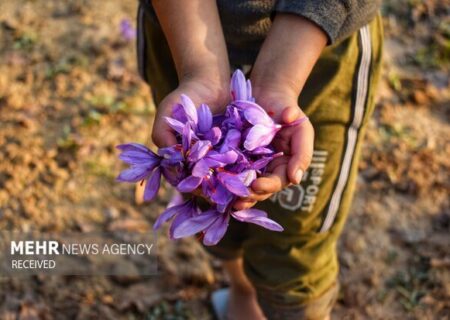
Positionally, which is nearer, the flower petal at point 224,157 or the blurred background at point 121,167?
the flower petal at point 224,157

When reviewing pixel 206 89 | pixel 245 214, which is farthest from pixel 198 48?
pixel 245 214

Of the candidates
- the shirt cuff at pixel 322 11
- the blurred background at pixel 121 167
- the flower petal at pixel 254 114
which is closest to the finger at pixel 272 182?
the flower petal at pixel 254 114

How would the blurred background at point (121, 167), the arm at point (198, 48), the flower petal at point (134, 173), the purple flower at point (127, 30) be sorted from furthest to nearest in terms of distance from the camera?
the purple flower at point (127, 30) < the blurred background at point (121, 167) < the arm at point (198, 48) < the flower petal at point (134, 173)

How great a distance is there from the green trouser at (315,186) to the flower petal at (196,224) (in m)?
0.48

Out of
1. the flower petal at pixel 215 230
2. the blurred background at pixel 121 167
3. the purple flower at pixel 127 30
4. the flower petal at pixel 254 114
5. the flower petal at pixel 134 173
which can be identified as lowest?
the blurred background at pixel 121 167

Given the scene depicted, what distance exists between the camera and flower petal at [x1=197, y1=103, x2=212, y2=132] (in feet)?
4.33

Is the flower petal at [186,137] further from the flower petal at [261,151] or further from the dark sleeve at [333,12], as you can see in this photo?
the dark sleeve at [333,12]

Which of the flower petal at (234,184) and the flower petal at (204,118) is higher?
the flower petal at (204,118)

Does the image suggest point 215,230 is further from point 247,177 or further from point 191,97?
point 191,97

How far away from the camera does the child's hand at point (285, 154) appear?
1.30 meters

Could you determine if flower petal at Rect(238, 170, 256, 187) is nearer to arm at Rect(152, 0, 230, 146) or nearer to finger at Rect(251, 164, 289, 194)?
finger at Rect(251, 164, 289, 194)

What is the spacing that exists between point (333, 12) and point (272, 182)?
1.53 feet

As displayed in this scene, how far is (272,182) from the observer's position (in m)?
1.30

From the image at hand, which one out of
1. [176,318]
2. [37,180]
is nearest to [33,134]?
[37,180]
